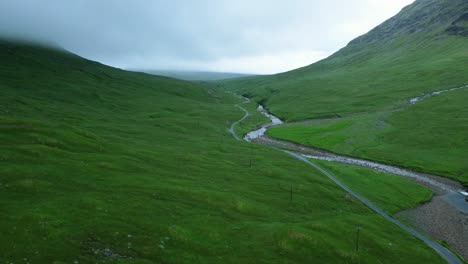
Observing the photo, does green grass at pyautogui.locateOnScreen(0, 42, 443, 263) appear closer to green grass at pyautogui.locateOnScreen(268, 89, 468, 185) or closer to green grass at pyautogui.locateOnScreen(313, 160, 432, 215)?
green grass at pyautogui.locateOnScreen(313, 160, 432, 215)

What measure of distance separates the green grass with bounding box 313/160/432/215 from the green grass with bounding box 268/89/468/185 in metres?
21.8

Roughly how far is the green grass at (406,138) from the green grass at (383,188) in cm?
2180

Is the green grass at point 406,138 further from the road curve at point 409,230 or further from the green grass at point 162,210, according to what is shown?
the green grass at point 162,210

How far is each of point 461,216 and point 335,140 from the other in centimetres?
7982

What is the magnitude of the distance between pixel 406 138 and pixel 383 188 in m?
67.8

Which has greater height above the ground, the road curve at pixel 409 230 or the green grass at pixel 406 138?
the green grass at pixel 406 138

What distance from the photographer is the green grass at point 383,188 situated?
3718 inches

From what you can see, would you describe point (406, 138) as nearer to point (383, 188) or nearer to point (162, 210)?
point (383, 188)

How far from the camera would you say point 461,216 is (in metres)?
87.8

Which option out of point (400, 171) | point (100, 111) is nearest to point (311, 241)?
point (400, 171)

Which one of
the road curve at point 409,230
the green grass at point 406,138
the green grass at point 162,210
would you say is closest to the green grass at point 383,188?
the road curve at point 409,230

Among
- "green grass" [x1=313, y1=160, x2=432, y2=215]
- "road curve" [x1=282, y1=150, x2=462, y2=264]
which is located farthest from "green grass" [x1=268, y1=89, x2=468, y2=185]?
"road curve" [x1=282, y1=150, x2=462, y2=264]

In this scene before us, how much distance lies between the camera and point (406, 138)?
529 ft

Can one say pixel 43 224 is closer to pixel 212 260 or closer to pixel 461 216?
pixel 212 260
